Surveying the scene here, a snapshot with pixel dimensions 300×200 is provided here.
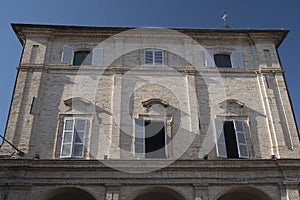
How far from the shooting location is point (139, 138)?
13.2 meters

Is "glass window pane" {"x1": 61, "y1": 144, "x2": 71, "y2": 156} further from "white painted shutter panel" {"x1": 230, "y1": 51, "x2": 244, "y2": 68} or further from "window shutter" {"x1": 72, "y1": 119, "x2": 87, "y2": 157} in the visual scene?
"white painted shutter panel" {"x1": 230, "y1": 51, "x2": 244, "y2": 68}

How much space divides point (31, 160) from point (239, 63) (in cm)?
967

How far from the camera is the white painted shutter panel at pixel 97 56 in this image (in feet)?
49.9

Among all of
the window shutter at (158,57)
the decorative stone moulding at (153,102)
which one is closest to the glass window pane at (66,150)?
the decorative stone moulding at (153,102)

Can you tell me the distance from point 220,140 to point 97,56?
21.2ft

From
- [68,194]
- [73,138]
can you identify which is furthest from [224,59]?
[68,194]

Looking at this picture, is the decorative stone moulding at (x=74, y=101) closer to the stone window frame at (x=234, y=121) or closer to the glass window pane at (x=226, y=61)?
the stone window frame at (x=234, y=121)

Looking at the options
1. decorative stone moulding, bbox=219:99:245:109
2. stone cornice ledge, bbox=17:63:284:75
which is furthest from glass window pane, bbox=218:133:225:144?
stone cornice ledge, bbox=17:63:284:75

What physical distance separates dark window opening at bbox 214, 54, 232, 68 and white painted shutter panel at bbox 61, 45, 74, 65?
21.3 feet

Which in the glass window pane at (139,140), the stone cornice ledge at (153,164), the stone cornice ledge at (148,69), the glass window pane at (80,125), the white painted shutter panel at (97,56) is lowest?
the stone cornice ledge at (153,164)

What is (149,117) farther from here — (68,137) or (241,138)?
(241,138)

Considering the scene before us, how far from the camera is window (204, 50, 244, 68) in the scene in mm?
15594

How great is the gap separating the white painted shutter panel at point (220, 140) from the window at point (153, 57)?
3853 millimetres

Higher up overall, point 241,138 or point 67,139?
point 241,138
